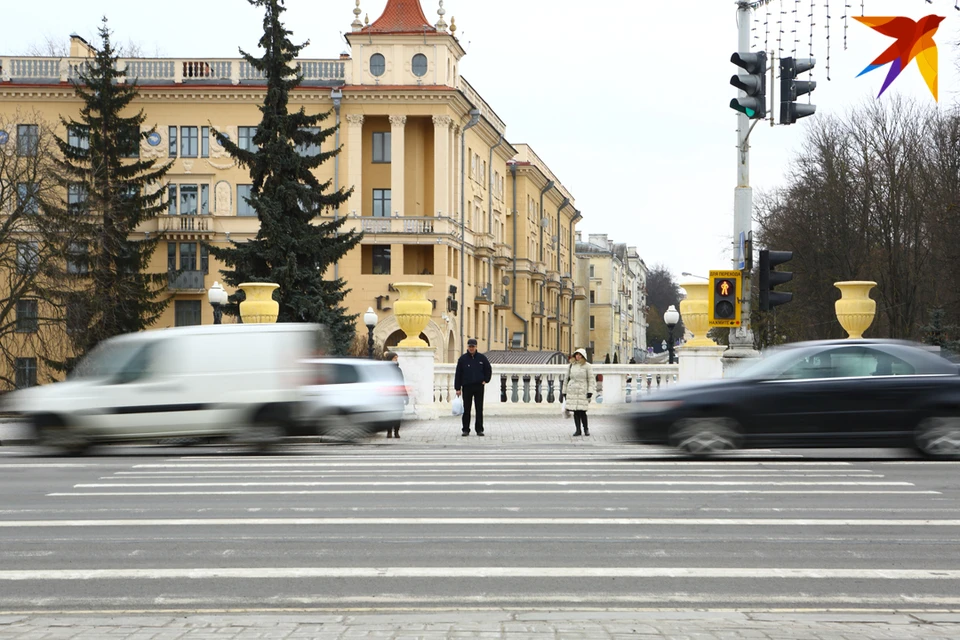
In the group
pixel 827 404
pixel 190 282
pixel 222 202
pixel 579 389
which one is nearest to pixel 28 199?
pixel 579 389

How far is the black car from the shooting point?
17.1 metres

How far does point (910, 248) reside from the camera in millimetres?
62594

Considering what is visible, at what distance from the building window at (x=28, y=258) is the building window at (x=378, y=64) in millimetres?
29471

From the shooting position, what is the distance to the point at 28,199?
44.0 m

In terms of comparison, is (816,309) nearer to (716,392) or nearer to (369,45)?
(369,45)

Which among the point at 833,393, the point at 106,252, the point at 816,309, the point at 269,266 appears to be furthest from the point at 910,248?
the point at 833,393

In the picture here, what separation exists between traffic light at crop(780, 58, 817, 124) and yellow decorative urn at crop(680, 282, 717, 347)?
35.7 ft

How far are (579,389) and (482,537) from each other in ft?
48.1

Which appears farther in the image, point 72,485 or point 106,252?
point 106,252

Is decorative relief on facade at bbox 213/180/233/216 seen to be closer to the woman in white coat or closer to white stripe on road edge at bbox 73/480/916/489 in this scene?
the woman in white coat

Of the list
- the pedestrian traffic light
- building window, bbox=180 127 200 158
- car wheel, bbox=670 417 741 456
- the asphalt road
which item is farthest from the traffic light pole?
building window, bbox=180 127 200 158

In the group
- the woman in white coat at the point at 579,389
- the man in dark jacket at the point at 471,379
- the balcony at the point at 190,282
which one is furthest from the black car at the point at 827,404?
the balcony at the point at 190,282

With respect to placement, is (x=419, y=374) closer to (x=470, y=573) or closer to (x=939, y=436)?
(x=939, y=436)

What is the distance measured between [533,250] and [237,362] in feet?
265
